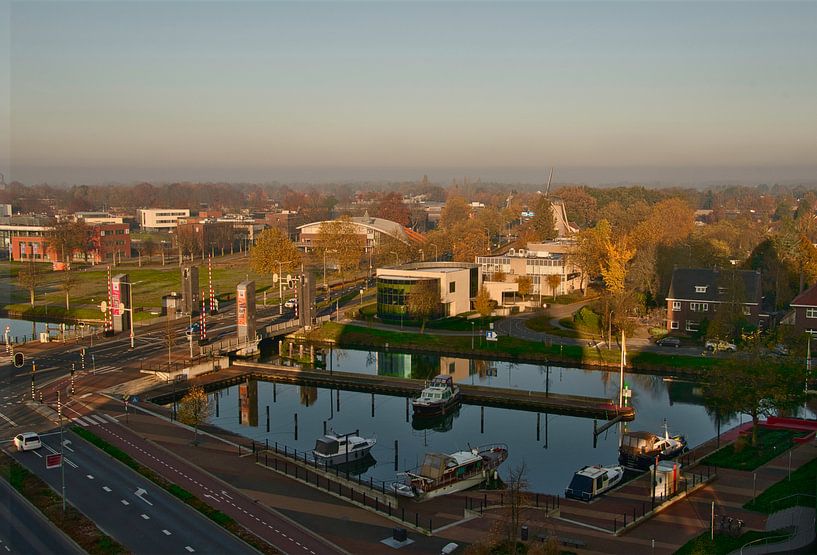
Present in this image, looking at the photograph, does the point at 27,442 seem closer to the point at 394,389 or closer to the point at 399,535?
the point at 399,535

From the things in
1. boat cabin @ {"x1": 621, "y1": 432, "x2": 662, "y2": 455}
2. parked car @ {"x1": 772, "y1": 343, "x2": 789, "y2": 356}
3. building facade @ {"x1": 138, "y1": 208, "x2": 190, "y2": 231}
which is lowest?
boat cabin @ {"x1": 621, "y1": 432, "x2": 662, "y2": 455}

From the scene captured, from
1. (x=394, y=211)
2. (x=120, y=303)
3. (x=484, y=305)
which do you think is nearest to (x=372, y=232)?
(x=394, y=211)

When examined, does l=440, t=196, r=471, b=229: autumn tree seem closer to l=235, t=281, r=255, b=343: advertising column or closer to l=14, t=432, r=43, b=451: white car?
l=235, t=281, r=255, b=343: advertising column

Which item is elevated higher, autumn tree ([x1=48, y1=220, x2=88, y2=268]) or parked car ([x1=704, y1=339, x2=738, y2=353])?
autumn tree ([x1=48, y1=220, x2=88, y2=268])

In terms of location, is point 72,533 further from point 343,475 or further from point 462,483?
point 462,483

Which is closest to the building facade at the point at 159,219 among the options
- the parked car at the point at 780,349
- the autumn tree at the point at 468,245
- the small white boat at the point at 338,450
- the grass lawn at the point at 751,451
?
the autumn tree at the point at 468,245

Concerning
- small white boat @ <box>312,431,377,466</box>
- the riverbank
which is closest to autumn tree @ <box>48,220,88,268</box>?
the riverbank
